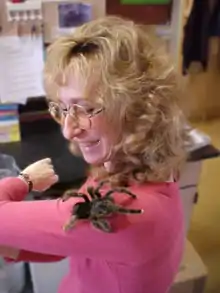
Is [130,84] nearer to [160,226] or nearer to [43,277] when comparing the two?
[160,226]

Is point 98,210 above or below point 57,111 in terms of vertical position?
below

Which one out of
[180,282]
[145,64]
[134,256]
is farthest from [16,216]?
[180,282]

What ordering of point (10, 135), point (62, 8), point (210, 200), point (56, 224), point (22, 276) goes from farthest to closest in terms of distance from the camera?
point (210, 200) → point (22, 276) → point (10, 135) → point (62, 8) → point (56, 224)

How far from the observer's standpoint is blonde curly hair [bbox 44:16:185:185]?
851mm

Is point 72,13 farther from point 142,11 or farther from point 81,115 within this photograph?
point 81,115

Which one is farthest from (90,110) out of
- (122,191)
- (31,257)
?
(31,257)

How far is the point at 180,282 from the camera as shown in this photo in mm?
1895

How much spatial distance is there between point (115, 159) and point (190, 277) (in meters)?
1.13

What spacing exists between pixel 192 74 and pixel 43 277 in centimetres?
235

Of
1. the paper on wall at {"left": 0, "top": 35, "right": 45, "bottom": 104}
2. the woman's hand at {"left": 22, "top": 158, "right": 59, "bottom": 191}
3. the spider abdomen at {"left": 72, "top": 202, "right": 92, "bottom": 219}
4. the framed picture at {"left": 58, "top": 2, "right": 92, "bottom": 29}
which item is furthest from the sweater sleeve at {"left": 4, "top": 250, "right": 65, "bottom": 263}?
the framed picture at {"left": 58, "top": 2, "right": 92, "bottom": 29}

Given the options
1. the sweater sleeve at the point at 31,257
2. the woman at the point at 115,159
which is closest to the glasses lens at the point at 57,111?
the woman at the point at 115,159

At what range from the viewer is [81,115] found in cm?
88

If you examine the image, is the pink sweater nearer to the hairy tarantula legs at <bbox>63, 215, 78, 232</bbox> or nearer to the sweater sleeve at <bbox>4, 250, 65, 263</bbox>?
the hairy tarantula legs at <bbox>63, 215, 78, 232</bbox>

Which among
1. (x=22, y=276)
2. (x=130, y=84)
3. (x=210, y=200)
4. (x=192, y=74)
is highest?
(x=130, y=84)
